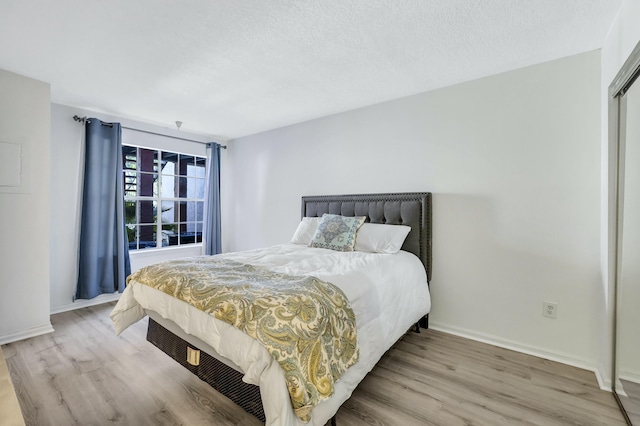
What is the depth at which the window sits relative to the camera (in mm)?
4055

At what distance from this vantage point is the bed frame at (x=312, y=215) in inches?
58.0

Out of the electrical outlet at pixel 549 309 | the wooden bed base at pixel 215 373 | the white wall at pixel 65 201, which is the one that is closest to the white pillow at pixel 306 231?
the wooden bed base at pixel 215 373

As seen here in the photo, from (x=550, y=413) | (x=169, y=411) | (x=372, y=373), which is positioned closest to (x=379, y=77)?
(x=372, y=373)

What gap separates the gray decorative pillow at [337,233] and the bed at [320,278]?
0.14 m

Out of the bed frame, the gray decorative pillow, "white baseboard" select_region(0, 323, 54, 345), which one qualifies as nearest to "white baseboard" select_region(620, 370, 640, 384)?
the bed frame

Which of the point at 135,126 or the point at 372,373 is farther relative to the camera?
the point at 135,126

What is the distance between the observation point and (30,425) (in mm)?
1557

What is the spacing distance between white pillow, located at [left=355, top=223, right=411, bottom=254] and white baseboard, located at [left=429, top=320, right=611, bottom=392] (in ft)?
2.92

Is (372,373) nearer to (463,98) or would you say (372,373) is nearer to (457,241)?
(457,241)

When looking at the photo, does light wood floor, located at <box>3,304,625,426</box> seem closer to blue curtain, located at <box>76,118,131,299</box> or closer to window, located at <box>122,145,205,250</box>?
blue curtain, located at <box>76,118,131,299</box>

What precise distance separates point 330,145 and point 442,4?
2098mm

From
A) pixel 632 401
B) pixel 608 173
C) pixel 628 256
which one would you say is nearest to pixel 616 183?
pixel 608 173

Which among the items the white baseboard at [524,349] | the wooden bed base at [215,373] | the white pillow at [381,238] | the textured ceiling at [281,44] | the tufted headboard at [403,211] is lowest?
the white baseboard at [524,349]

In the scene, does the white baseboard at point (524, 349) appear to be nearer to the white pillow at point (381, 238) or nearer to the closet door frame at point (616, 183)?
the closet door frame at point (616, 183)
